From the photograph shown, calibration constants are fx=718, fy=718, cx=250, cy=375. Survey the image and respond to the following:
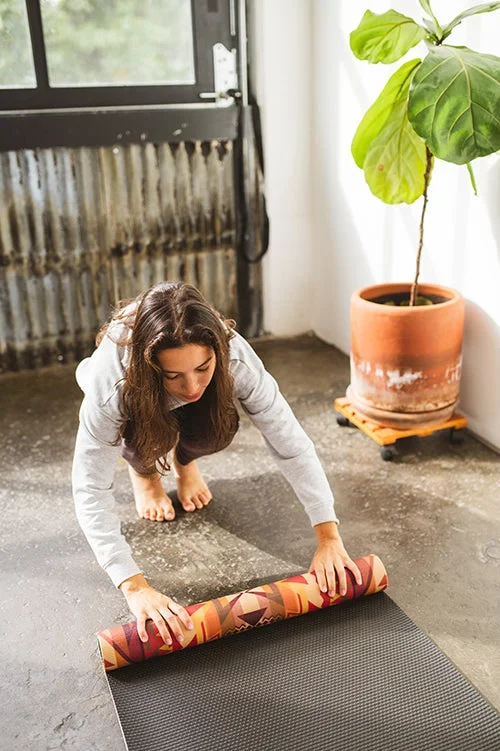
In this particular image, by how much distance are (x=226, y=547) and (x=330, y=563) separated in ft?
1.25

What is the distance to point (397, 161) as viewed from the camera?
209 cm

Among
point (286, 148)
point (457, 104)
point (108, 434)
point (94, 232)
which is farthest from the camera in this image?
point (286, 148)

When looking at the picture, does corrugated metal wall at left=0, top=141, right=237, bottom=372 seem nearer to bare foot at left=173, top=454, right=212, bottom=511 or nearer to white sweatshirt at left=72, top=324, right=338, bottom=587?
bare foot at left=173, top=454, right=212, bottom=511

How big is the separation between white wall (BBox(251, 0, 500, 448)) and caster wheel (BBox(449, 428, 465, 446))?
0.08 meters

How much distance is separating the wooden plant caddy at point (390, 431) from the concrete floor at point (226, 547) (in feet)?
0.13

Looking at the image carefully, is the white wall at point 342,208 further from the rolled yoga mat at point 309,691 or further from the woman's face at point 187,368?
the woman's face at point 187,368

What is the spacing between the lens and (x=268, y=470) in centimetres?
218

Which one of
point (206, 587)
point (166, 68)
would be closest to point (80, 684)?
point (206, 587)

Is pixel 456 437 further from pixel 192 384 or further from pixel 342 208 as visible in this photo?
pixel 192 384

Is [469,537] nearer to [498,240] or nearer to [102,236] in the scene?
[498,240]

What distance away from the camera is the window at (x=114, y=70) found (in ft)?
8.67

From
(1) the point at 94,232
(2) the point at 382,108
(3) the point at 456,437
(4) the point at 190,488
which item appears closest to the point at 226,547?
(4) the point at 190,488

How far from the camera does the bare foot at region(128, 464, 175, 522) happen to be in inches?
75.8

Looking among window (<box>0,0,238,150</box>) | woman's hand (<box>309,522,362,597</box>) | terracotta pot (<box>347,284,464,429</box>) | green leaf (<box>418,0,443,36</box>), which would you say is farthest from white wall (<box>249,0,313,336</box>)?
woman's hand (<box>309,522,362,597</box>)
